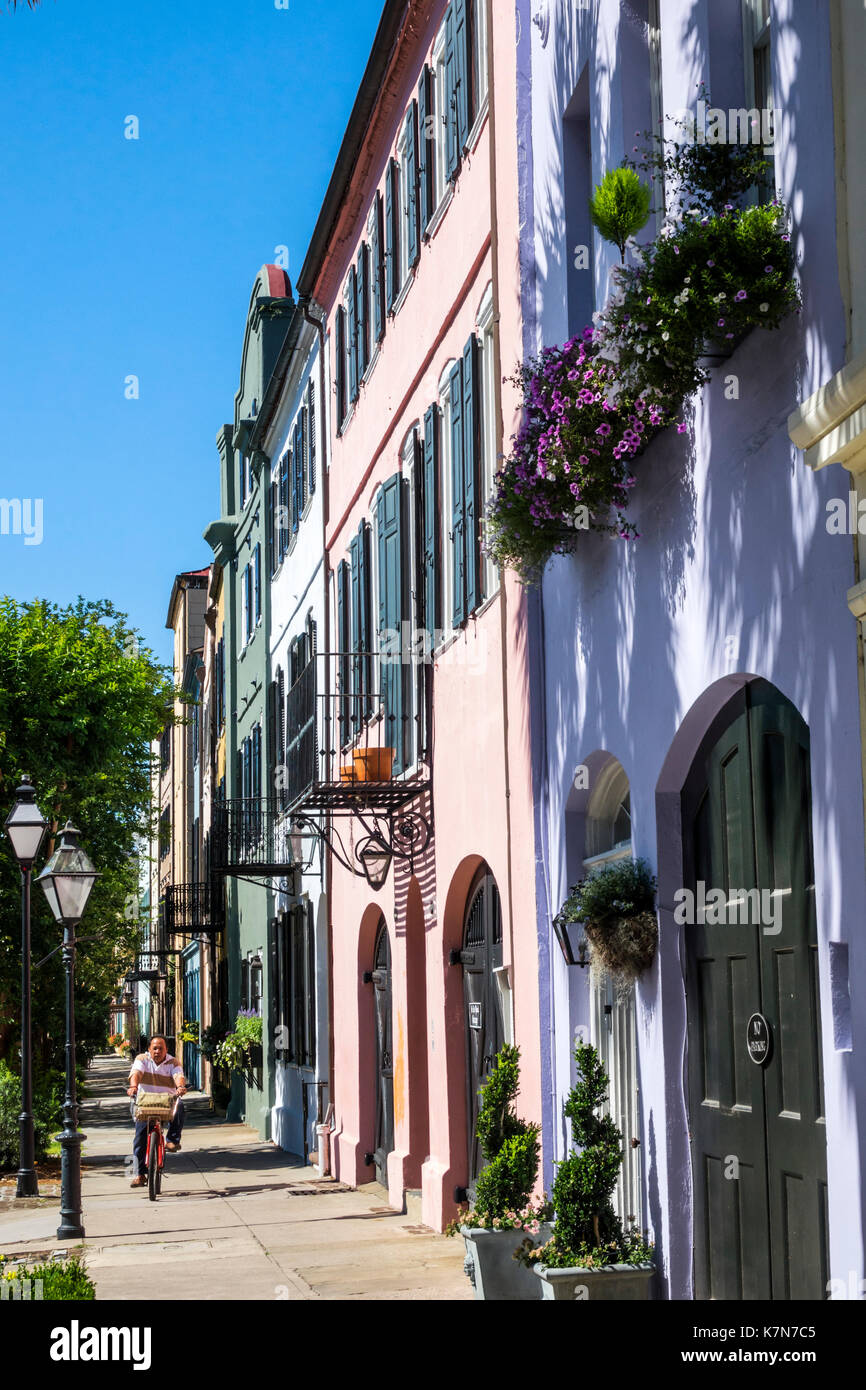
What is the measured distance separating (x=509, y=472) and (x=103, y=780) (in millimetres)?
21228

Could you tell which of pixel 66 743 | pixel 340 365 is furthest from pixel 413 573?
pixel 66 743

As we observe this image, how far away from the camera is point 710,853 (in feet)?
25.5

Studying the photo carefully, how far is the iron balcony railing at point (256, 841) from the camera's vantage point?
2281 centimetres

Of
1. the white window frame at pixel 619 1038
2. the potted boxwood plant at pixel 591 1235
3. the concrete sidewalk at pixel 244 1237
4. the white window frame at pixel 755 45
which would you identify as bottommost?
the concrete sidewalk at pixel 244 1237

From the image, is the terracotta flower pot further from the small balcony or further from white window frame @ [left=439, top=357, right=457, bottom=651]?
white window frame @ [left=439, top=357, right=457, bottom=651]

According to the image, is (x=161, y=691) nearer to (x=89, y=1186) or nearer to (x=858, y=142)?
(x=89, y=1186)

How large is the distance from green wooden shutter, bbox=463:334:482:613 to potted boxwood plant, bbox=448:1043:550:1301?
13.5 feet

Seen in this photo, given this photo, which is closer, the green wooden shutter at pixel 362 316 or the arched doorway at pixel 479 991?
the arched doorway at pixel 479 991

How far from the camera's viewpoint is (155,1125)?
18.1m

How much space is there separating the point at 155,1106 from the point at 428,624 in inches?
262

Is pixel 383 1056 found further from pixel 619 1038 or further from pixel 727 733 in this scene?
pixel 727 733

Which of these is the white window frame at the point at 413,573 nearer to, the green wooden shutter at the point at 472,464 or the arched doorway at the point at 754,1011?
the green wooden shutter at the point at 472,464

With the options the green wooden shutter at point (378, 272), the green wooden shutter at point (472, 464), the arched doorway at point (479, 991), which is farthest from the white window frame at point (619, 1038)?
the green wooden shutter at point (378, 272)

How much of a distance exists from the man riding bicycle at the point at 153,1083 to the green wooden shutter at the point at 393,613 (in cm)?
486
